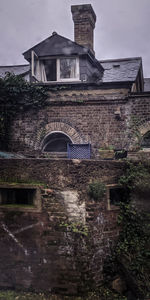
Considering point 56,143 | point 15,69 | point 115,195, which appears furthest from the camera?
point 15,69

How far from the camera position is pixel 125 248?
7.01 metres

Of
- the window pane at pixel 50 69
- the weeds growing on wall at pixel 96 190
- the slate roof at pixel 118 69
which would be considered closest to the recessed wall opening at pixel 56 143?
the window pane at pixel 50 69

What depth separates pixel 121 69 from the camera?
1382 centimetres

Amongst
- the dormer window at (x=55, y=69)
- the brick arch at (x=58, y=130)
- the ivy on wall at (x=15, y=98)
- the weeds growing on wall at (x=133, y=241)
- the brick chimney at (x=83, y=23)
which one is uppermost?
the brick chimney at (x=83, y=23)

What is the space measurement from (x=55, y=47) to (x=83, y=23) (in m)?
2.16

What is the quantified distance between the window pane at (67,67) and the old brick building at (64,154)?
44 mm

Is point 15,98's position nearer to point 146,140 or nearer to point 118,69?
point 118,69

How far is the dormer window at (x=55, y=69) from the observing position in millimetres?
12953

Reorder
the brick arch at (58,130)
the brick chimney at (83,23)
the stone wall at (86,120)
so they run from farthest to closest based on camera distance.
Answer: the brick chimney at (83,23) → the brick arch at (58,130) → the stone wall at (86,120)

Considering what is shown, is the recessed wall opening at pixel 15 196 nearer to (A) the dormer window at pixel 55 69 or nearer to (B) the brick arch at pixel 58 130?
(B) the brick arch at pixel 58 130

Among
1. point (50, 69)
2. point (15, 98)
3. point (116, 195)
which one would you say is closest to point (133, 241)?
point (116, 195)

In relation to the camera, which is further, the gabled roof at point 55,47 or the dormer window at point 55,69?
the dormer window at point 55,69

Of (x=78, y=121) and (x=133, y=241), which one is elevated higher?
(x=78, y=121)

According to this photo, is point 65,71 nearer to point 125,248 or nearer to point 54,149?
point 54,149
